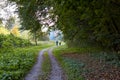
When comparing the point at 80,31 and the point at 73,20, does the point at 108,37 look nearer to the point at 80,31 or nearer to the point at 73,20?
the point at 73,20

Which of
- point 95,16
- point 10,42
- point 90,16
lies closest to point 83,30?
point 95,16

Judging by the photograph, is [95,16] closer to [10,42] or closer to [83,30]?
[83,30]

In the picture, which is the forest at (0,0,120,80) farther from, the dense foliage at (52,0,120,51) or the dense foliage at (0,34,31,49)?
the dense foliage at (0,34,31,49)

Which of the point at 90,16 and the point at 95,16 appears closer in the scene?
the point at 90,16

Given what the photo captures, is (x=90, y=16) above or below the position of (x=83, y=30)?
above

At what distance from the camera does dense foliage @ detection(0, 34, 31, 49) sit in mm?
36219

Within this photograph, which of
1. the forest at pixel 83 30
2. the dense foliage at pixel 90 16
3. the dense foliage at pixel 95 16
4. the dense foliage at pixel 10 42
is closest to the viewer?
the dense foliage at pixel 95 16

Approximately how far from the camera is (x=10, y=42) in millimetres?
43375

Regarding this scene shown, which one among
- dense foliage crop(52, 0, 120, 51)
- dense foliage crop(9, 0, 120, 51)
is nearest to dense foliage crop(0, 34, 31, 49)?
dense foliage crop(9, 0, 120, 51)

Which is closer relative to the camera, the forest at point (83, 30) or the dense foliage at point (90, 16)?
the dense foliage at point (90, 16)

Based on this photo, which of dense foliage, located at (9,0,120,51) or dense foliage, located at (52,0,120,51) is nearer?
dense foliage, located at (52,0,120,51)

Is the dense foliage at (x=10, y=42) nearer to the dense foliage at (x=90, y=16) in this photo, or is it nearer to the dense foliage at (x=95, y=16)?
the dense foliage at (x=90, y=16)

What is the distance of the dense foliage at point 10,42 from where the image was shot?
36219mm

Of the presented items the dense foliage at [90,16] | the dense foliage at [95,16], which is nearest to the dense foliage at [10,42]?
the dense foliage at [90,16]
